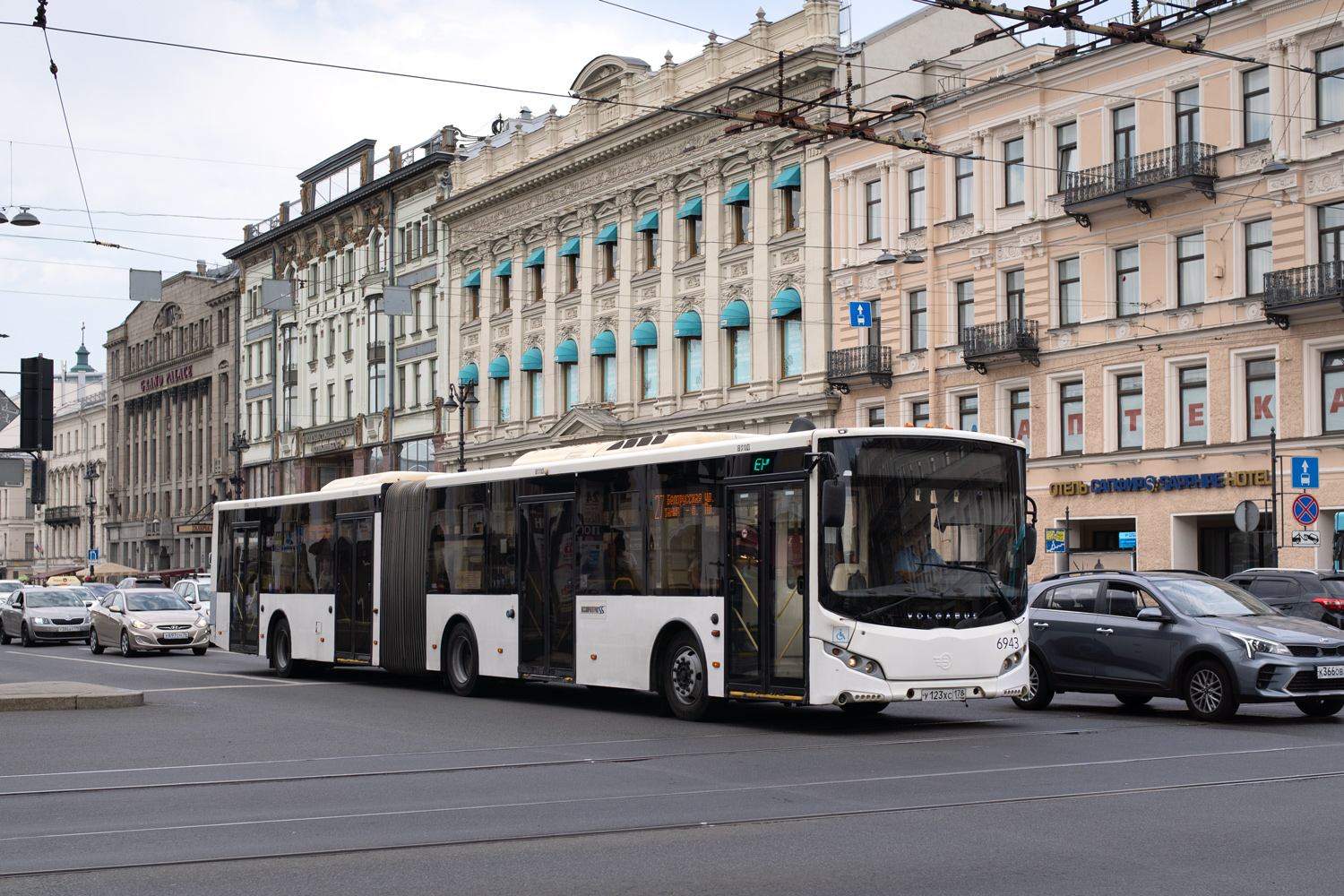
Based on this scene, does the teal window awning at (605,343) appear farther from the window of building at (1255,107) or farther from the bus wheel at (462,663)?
the bus wheel at (462,663)

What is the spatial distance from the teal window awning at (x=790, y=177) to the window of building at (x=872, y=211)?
7.07 feet

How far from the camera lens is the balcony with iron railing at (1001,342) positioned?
40281 millimetres

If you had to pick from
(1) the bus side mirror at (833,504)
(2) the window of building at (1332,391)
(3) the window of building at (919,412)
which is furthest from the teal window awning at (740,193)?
(1) the bus side mirror at (833,504)

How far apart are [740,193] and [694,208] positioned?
8.06ft

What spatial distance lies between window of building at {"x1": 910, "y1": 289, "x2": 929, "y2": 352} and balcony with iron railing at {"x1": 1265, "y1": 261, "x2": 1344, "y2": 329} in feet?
35.7

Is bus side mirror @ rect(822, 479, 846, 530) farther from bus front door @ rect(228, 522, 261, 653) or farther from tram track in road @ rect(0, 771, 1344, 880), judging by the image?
bus front door @ rect(228, 522, 261, 653)

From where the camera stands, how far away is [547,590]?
1947 cm

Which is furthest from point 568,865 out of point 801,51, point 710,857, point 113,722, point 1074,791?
point 801,51

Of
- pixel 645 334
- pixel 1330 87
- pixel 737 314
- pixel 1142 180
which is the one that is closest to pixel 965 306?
pixel 1142 180

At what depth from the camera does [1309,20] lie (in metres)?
33.7

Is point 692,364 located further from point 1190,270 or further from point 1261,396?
point 1261,396

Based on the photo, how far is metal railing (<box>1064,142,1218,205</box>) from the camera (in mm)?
35781

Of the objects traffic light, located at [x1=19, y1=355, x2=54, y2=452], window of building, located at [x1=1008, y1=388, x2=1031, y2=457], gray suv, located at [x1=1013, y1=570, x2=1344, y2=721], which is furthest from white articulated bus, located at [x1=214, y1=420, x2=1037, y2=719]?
window of building, located at [x1=1008, y1=388, x2=1031, y2=457]


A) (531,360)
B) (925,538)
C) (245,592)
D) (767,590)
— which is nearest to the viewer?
(925,538)
